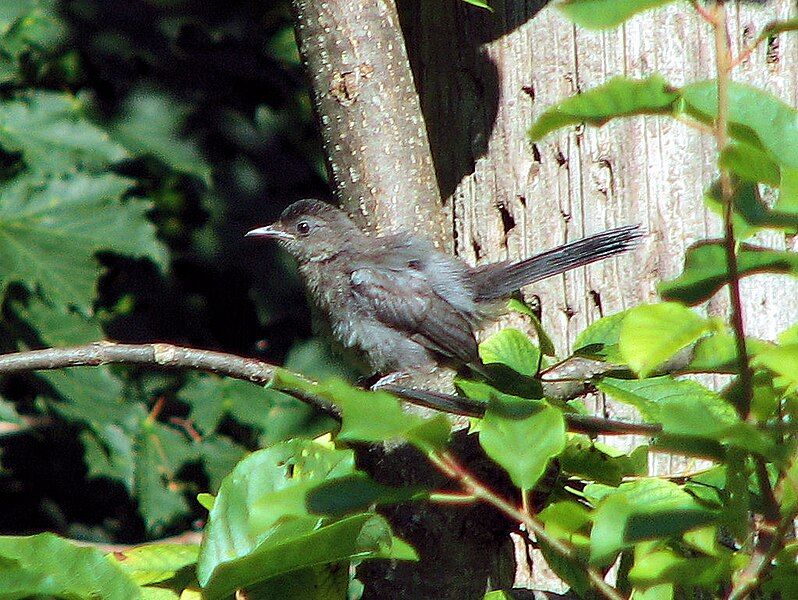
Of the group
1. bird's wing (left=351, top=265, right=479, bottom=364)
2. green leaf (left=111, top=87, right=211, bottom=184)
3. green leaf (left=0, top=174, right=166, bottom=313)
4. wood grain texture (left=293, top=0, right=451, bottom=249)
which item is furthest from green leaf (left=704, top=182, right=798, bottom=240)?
green leaf (left=111, top=87, right=211, bottom=184)

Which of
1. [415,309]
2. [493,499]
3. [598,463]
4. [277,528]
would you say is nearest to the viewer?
[493,499]

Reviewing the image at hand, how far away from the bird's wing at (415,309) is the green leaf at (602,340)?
1792 millimetres

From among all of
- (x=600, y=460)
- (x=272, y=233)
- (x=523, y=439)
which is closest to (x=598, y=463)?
(x=600, y=460)

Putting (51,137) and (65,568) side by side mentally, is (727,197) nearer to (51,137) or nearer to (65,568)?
(65,568)

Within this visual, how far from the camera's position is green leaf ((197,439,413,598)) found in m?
1.37

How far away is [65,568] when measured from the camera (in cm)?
139

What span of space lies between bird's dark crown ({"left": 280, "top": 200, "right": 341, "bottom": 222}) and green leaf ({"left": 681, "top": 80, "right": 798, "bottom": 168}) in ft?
10.0

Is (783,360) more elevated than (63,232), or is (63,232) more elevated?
(783,360)

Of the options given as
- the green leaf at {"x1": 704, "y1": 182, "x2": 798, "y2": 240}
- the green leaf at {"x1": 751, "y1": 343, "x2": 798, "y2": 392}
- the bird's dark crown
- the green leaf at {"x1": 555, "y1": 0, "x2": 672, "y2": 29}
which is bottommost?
the bird's dark crown

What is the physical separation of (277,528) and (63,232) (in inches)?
127

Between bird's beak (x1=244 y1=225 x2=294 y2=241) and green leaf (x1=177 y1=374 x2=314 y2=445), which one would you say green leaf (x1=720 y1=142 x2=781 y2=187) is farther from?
green leaf (x1=177 y1=374 x2=314 y2=445)

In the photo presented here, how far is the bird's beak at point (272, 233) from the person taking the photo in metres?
4.72

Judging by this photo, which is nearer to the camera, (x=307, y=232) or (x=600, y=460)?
(x=600, y=460)

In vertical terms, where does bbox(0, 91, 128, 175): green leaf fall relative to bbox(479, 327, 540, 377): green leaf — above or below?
above
